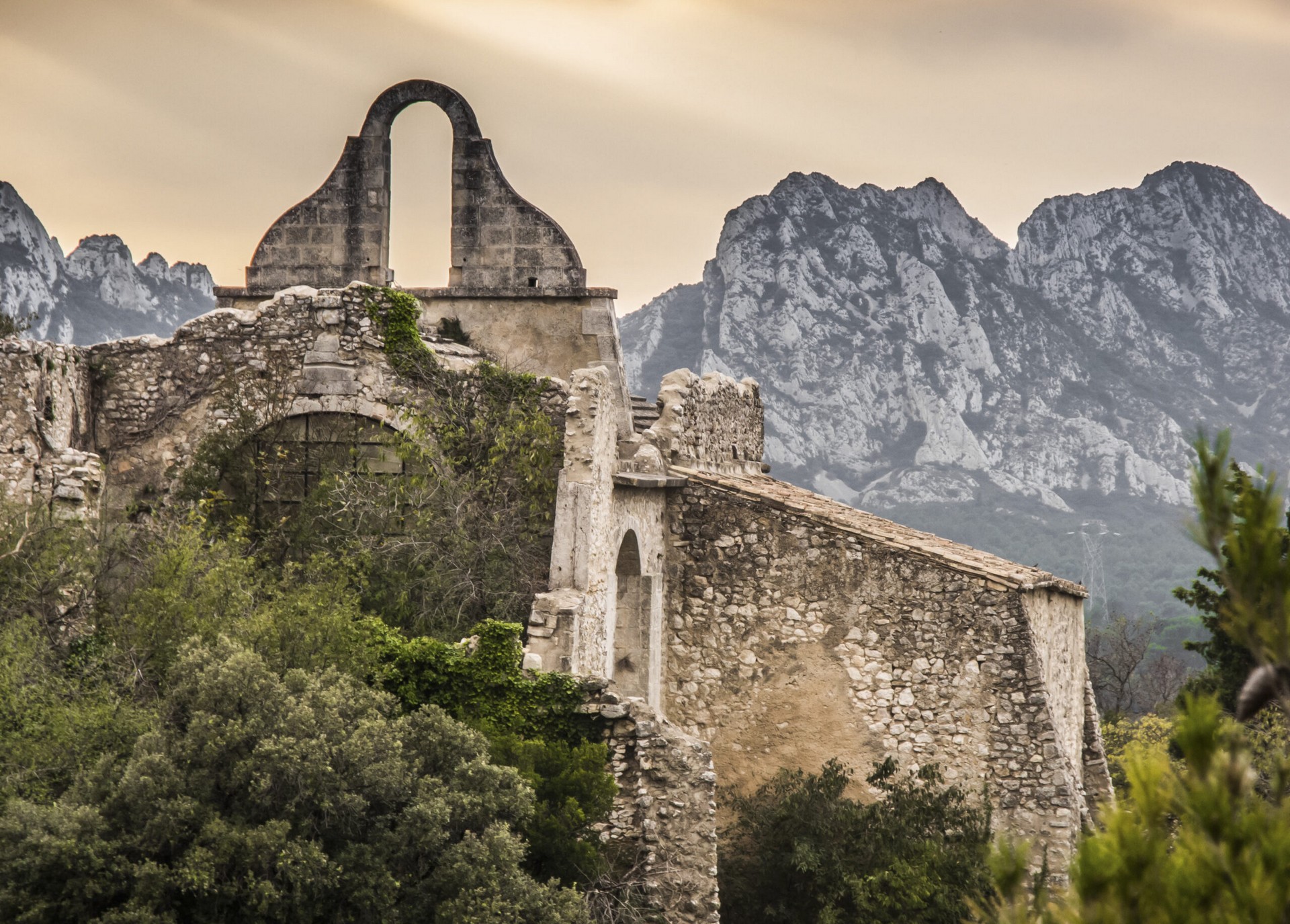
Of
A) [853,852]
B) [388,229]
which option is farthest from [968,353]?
[853,852]

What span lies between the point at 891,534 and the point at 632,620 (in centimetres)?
267

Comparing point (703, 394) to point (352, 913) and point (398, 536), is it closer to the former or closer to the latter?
point (398, 536)

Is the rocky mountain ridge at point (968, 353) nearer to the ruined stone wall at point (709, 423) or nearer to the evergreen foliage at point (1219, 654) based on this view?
the evergreen foliage at point (1219, 654)

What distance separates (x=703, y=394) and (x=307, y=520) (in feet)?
17.4

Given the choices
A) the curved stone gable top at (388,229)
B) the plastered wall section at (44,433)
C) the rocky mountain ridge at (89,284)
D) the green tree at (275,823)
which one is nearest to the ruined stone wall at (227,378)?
the plastered wall section at (44,433)

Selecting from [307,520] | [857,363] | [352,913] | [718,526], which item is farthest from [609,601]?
[857,363]

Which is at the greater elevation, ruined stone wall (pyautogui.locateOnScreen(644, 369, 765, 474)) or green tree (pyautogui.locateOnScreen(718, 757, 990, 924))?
ruined stone wall (pyautogui.locateOnScreen(644, 369, 765, 474))

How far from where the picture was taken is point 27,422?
11.2 meters

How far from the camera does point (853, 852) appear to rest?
11031 mm

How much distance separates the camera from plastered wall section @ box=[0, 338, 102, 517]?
1072 cm

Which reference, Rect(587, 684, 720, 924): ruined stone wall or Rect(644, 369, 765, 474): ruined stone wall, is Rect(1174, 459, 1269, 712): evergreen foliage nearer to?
Rect(644, 369, 765, 474): ruined stone wall

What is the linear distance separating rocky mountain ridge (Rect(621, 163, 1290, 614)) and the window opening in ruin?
65.8 meters

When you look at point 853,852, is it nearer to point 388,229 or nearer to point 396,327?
point 396,327

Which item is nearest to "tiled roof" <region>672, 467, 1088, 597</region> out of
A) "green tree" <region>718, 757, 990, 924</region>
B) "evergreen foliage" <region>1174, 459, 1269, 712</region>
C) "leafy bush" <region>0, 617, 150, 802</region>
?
"green tree" <region>718, 757, 990, 924</region>
